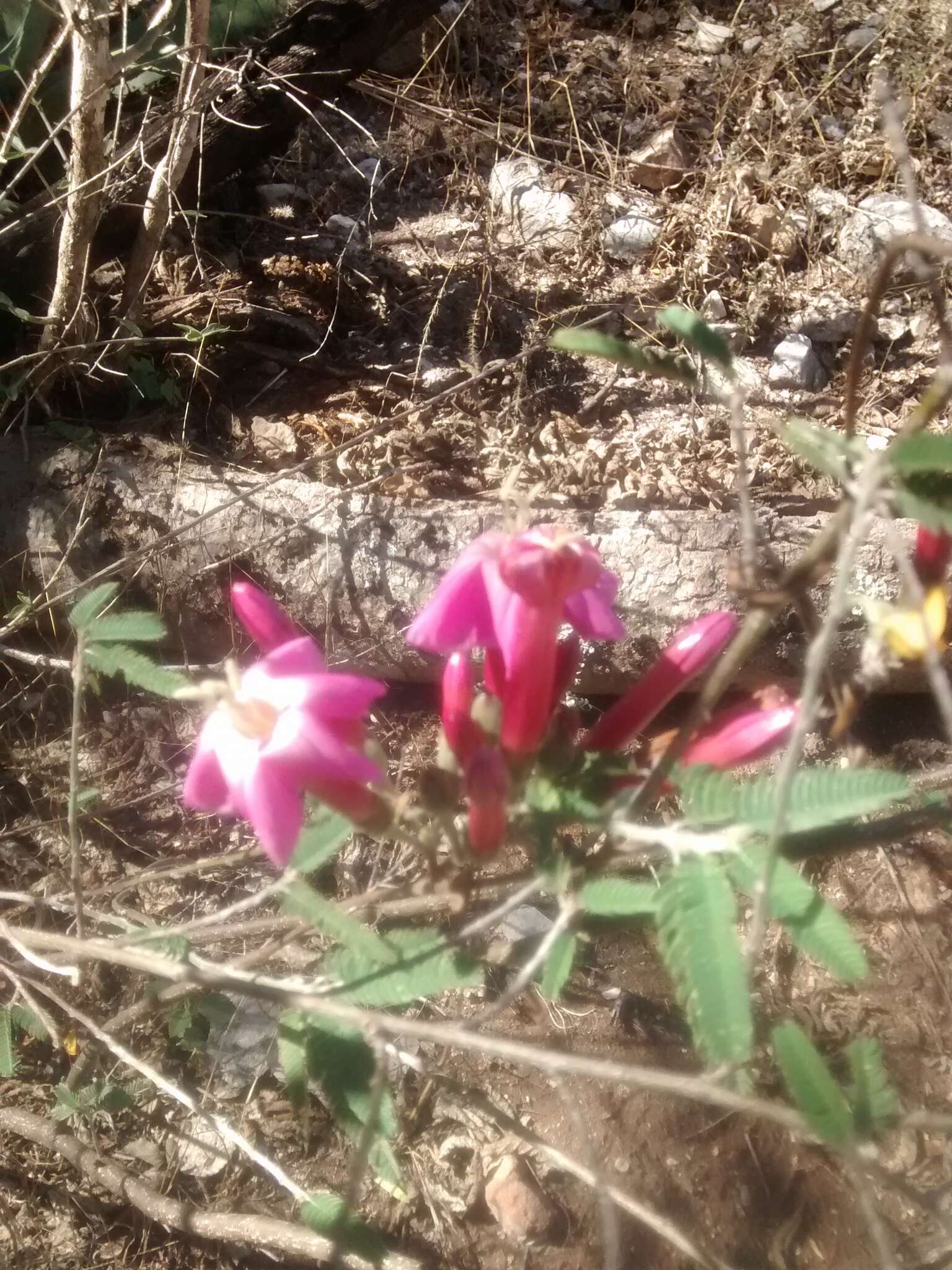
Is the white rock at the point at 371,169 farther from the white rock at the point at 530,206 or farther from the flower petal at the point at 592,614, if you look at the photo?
the flower petal at the point at 592,614

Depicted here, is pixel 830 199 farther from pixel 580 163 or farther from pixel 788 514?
pixel 788 514

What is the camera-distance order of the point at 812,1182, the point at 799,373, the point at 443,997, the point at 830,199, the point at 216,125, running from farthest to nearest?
the point at 830,199 → the point at 799,373 → the point at 216,125 → the point at 443,997 → the point at 812,1182

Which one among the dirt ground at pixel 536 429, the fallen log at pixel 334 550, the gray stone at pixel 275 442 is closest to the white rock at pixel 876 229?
the dirt ground at pixel 536 429

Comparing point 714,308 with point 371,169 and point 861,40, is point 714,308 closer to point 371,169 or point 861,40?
point 371,169

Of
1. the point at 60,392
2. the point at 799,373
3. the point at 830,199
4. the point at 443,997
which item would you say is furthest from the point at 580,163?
the point at 443,997

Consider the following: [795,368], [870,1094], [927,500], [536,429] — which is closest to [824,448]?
[927,500]
